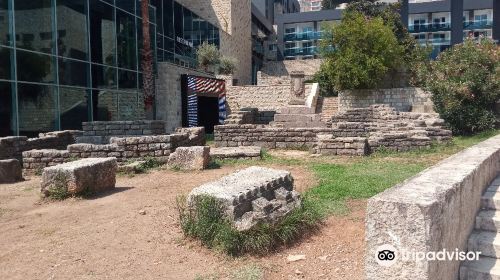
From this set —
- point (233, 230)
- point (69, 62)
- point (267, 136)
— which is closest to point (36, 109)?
point (69, 62)

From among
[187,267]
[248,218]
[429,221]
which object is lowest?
[187,267]

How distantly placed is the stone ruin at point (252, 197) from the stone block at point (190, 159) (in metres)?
4.01

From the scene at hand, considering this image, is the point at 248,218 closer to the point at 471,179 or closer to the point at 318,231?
the point at 318,231

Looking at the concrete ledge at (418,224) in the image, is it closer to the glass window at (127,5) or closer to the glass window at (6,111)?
the glass window at (6,111)

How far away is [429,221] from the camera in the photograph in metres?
2.58

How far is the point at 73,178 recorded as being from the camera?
6.79 meters

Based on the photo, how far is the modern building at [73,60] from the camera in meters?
13.8

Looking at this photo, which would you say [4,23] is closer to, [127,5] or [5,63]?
[5,63]

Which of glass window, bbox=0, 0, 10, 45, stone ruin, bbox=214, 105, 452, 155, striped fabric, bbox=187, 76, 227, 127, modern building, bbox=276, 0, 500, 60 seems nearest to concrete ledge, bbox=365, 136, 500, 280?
stone ruin, bbox=214, 105, 452, 155

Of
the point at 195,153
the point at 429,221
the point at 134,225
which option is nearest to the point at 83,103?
the point at 195,153

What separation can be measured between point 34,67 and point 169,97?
24.8 feet

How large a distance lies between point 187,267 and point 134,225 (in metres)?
1.50

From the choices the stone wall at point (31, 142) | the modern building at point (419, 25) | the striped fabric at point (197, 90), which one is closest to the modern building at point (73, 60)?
the striped fabric at point (197, 90)

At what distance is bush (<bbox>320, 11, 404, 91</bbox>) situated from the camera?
24.5 meters
